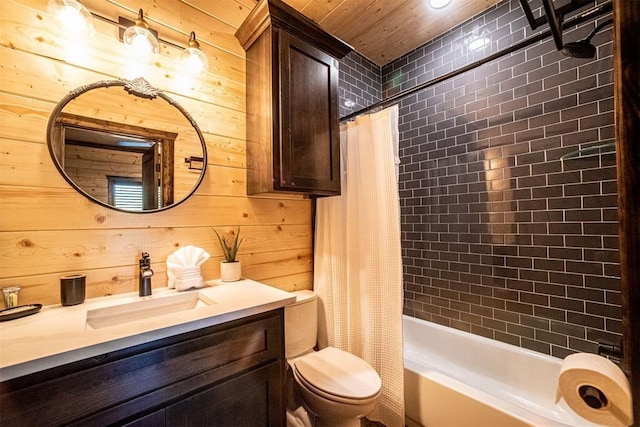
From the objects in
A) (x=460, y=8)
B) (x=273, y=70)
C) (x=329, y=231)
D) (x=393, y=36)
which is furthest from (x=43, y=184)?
(x=460, y=8)

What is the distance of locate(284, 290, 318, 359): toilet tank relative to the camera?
1.57 m

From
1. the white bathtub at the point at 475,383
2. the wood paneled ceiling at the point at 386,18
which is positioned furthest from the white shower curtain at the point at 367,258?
the wood paneled ceiling at the point at 386,18

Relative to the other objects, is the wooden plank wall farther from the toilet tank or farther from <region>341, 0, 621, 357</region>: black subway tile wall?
<region>341, 0, 621, 357</region>: black subway tile wall

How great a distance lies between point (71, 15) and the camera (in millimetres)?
1077

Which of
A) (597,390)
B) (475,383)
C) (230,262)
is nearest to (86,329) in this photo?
(230,262)

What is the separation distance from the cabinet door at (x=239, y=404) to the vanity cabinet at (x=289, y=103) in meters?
0.86

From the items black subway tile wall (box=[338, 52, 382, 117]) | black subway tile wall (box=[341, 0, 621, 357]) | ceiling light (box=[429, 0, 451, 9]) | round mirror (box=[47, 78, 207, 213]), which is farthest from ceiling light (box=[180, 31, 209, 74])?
black subway tile wall (box=[341, 0, 621, 357])

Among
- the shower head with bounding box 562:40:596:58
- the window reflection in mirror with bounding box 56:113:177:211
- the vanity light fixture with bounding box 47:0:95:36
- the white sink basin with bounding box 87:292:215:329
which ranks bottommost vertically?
the white sink basin with bounding box 87:292:215:329

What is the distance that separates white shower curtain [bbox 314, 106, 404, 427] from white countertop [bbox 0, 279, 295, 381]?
67 cm

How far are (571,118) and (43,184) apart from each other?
8.84ft

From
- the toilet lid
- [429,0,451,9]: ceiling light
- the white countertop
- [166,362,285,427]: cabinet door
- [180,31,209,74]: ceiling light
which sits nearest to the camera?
the white countertop

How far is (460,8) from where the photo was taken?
6.34ft

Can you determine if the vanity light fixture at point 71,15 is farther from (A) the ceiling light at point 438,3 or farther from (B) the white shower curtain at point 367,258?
(A) the ceiling light at point 438,3

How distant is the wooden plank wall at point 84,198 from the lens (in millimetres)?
1035
